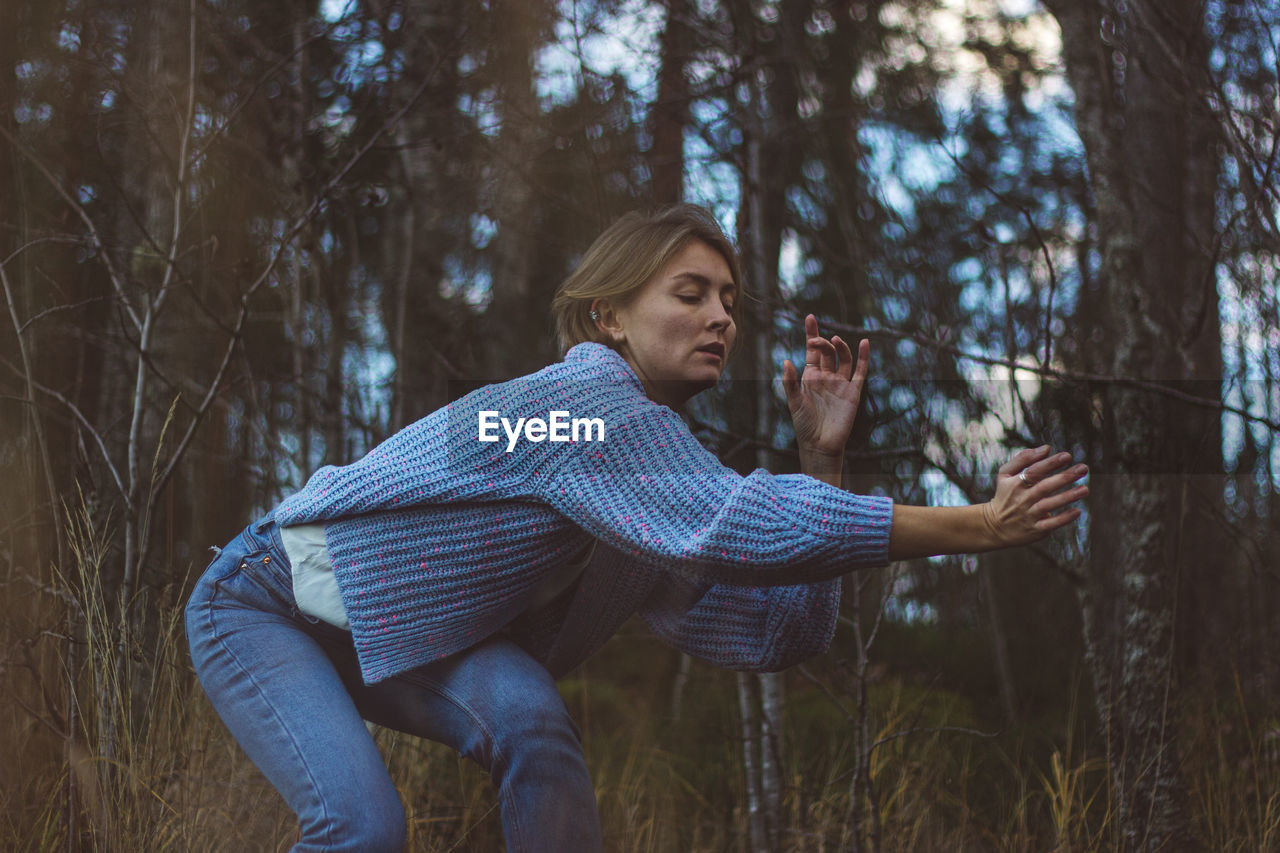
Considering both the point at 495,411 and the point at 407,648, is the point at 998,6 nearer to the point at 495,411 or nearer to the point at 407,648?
the point at 495,411

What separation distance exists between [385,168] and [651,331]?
237 centimetres

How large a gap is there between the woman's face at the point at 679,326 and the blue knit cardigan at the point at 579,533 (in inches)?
3.8

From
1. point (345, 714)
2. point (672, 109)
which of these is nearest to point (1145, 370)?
point (672, 109)

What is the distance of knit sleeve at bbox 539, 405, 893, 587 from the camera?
118 cm

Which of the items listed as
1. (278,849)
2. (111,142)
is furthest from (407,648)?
(111,142)

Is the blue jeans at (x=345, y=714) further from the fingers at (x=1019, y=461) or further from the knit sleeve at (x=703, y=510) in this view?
the fingers at (x=1019, y=461)

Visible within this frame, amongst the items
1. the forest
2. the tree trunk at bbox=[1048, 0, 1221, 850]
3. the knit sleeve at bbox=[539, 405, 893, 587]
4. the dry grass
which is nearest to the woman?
the knit sleeve at bbox=[539, 405, 893, 587]

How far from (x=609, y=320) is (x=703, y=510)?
1.41 ft

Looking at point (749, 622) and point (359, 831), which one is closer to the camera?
point (359, 831)

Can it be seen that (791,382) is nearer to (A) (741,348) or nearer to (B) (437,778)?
(A) (741,348)

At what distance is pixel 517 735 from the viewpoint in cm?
138

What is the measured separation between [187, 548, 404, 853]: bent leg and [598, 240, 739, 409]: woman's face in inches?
24.1

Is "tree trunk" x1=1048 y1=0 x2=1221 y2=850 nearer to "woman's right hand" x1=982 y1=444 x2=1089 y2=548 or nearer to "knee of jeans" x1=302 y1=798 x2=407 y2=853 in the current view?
"woman's right hand" x1=982 y1=444 x2=1089 y2=548

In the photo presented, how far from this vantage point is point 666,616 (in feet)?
5.31
